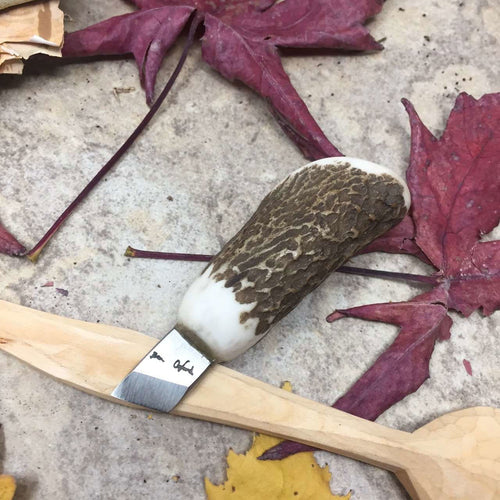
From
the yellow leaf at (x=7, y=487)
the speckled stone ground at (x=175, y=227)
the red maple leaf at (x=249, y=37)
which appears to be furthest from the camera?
the red maple leaf at (x=249, y=37)

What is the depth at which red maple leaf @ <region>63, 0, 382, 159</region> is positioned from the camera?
1089 mm

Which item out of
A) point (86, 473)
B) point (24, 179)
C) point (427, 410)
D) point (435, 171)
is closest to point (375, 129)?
Result: point (435, 171)

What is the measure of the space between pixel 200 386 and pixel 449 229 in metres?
0.54

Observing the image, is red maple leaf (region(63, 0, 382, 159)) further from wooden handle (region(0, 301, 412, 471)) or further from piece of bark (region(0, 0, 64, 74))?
wooden handle (region(0, 301, 412, 471))

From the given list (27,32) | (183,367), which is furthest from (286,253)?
(27,32)

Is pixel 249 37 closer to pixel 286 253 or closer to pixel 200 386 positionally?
pixel 286 253

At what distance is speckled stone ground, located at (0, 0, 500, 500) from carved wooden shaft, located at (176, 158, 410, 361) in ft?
0.47

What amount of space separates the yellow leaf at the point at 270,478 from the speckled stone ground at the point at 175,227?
0.03 meters

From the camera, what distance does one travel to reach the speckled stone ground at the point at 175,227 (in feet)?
3.09

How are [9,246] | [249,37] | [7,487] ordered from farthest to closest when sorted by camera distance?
[249,37] < [9,246] < [7,487]

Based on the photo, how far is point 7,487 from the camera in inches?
32.8

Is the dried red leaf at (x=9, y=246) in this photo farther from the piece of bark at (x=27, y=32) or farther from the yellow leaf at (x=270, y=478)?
the yellow leaf at (x=270, y=478)

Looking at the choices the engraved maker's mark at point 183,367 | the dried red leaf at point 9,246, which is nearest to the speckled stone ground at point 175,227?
the dried red leaf at point 9,246

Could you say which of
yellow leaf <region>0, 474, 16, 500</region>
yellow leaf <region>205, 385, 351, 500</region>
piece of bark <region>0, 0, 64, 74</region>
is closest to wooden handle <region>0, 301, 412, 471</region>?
yellow leaf <region>205, 385, 351, 500</region>
